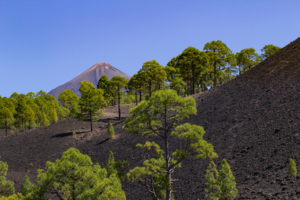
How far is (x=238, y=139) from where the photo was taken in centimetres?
1964

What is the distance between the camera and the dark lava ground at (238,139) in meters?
14.7

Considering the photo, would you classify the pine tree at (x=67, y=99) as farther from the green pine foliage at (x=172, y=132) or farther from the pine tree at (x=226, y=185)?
the pine tree at (x=226, y=185)

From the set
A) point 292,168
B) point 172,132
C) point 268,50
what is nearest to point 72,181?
point 172,132

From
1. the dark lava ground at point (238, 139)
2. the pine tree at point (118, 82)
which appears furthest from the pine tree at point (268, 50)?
the pine tree at point (118, 82)

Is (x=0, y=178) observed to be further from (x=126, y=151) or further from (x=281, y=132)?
(x=281, y=132)

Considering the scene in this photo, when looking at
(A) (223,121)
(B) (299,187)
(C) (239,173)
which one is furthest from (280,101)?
(B) (299,187)

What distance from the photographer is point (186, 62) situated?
4131cm

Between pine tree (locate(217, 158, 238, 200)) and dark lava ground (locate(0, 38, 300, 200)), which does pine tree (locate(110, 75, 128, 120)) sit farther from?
pine tree (locate(217, 158, 238, 200))

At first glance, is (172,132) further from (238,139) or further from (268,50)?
(268,50)

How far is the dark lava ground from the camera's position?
1471 cm

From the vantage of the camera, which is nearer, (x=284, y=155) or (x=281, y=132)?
(x=284, y=155)

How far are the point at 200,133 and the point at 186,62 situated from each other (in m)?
32.7

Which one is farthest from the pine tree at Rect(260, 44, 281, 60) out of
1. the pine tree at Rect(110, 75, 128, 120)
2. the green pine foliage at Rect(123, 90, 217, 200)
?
the green pine foliage at Rect(123, 90, 217, 200)

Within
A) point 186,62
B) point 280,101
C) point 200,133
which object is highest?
point 186,62
